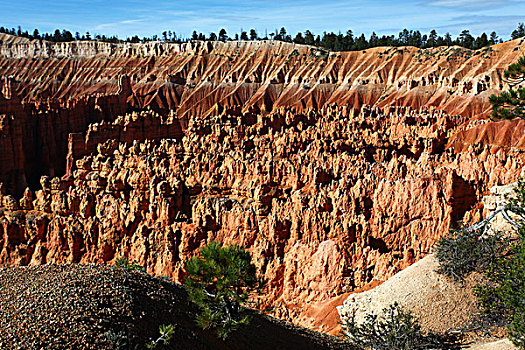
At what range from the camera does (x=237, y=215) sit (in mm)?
26328

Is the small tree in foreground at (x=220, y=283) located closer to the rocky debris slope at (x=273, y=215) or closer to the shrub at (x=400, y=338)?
the shrub at (x=400, y=338)

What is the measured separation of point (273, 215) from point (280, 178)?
8.53 metres

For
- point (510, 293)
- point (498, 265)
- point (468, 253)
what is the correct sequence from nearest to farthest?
point (510, 293) → point (498, 265) → point (468, 253)

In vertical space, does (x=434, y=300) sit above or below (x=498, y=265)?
below

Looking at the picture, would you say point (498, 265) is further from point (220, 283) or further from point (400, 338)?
point (220, 283)

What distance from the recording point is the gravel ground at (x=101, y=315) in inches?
368

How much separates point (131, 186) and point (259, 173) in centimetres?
835

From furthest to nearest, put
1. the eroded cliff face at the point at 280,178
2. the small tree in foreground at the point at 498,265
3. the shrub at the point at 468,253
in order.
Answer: the eroded cliff face at the point at 280,178, the shrub at the point at 468,253, the small tree in foreground at the point at 498,265

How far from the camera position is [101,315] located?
10078mm

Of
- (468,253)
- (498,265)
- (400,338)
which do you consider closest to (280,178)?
(468,253)

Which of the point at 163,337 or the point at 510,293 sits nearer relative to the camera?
the point at 163,337

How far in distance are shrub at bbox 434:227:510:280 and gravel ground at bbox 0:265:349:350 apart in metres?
4.89

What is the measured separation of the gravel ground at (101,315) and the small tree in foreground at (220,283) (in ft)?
1.34

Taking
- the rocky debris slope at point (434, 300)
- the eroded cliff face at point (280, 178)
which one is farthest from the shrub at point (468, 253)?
the eroded cliff face at point (280, 178)
